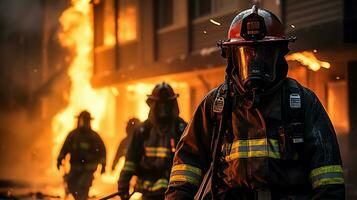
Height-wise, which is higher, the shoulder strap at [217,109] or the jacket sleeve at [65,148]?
the shoulder strap at [217,109]

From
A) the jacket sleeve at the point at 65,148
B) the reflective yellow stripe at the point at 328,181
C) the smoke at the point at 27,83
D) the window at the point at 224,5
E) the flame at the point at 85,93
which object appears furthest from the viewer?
Result: the smoke at the point at 27,83

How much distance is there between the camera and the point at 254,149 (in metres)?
3.22

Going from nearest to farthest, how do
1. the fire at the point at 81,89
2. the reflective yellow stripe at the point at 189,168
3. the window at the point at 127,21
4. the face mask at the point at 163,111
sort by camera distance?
the reflective yellow stripe at the point at 189,168 → the face mask at the point at 163,111 → the window at the point at 127,21 → the fire at the point at 81,89

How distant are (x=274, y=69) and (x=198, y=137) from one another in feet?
1.67

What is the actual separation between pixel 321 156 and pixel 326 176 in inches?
3.7

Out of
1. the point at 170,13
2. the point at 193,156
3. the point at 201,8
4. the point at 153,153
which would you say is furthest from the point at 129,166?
the point at 170,13

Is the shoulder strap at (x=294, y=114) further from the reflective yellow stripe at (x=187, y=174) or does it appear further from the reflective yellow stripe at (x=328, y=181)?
the reflective yellow stripe at (x=187, y=174)

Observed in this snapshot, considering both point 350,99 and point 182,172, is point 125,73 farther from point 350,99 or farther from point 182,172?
point 182,172

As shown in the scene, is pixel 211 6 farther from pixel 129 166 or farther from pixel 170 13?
pixel 129 166

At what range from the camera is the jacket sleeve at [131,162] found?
7.02 metres

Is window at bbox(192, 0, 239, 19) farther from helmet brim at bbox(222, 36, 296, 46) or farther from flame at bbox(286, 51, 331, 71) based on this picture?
helmet brim at bbox(222, 36, 296, 46)

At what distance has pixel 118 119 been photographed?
23234 millimetres

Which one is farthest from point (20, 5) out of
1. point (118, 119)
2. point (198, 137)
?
point (198, 137)

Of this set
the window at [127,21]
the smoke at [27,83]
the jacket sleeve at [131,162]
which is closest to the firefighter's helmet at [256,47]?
the jacket sleeve at [131,162]
